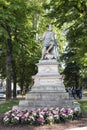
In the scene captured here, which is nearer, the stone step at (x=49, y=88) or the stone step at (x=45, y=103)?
the stone step at (x=45, y=103)

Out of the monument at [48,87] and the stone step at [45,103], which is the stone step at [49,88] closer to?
the monument at [48,87]

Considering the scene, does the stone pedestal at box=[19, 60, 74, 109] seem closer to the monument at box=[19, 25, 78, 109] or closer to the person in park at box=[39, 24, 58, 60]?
the monument at box=[19, 25, 78, 109]

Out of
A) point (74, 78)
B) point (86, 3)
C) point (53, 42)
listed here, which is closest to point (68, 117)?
point (53, 42)

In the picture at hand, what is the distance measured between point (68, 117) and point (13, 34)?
18.0 meters

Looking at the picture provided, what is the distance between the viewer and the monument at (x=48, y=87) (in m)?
15.5

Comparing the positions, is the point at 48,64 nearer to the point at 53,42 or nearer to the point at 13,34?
the point at 53,42

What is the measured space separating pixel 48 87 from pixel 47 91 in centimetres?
25

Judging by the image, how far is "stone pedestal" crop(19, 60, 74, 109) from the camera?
15.5m

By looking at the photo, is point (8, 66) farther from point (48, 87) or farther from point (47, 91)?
point (47, 91)

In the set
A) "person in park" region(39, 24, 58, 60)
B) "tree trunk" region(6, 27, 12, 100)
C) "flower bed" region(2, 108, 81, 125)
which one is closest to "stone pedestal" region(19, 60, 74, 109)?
"person in park" region(39, 24, 58, 60)

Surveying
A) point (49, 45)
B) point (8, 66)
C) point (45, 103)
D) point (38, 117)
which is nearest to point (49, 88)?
point (45, 103)

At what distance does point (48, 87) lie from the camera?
16.3 m

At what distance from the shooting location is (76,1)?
23.9m

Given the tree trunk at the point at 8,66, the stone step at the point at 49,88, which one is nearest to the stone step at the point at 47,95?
the stone step at the point at 49,88
